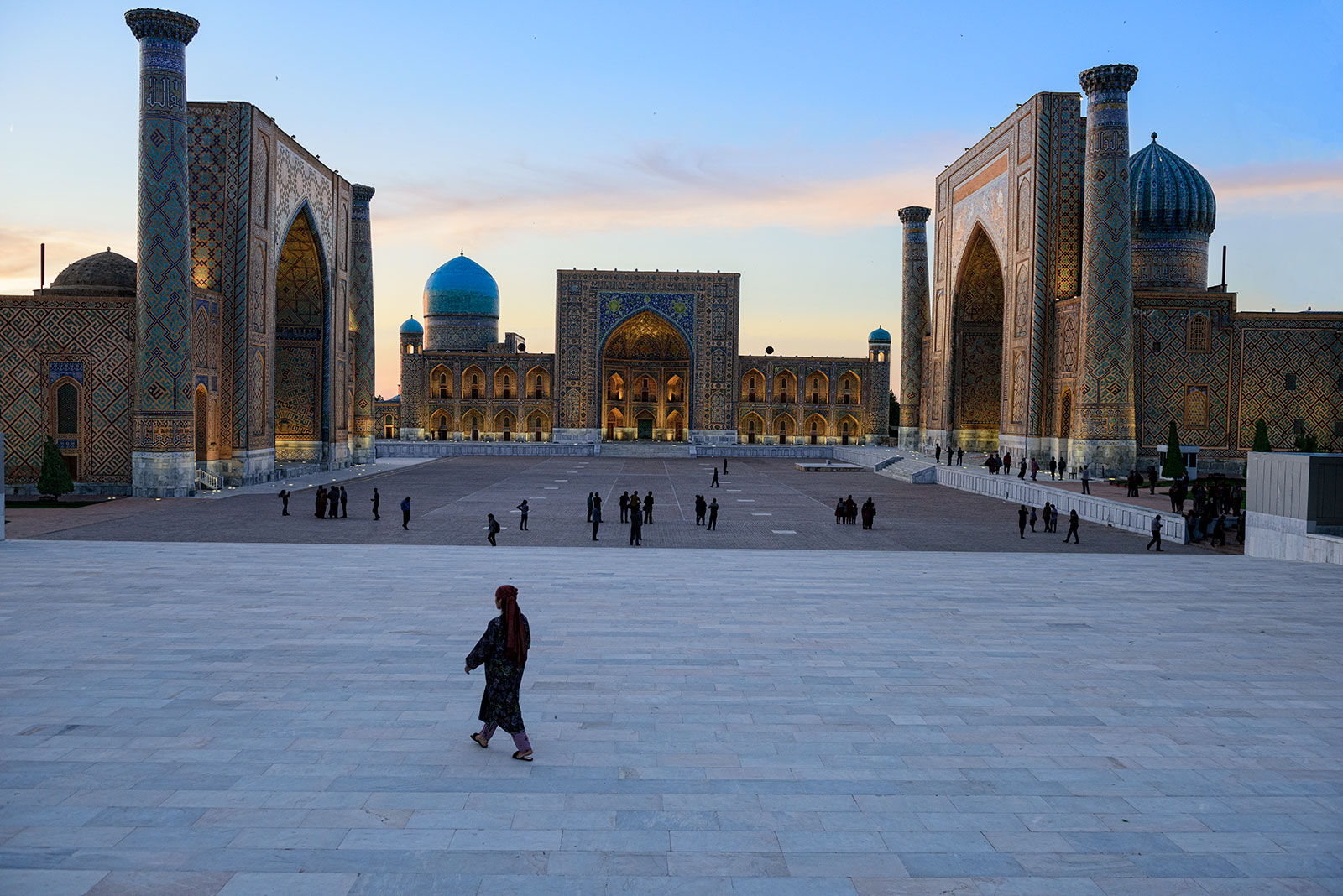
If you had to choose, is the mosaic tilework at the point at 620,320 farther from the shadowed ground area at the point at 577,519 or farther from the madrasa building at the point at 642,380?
the shadowed ground area at the point at 577,519

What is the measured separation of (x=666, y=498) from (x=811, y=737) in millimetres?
17957

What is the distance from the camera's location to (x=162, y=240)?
21.1m

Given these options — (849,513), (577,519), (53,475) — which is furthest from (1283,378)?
(53,475)

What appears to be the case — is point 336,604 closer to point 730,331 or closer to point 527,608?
point 527,608

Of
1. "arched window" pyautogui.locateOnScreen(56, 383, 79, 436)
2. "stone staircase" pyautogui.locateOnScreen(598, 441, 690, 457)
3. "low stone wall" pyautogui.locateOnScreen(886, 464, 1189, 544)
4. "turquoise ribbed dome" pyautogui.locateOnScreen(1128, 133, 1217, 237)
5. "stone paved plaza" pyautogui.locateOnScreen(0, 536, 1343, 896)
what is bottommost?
"stone paved plaza" pyautogui.locateOnScreen(0, 536, 1343, 896)

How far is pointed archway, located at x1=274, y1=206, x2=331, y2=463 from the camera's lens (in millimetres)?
30609

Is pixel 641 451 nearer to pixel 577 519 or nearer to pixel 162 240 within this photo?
pixel 162 240

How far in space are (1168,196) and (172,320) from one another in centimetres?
3284

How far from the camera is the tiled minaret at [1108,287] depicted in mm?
27234

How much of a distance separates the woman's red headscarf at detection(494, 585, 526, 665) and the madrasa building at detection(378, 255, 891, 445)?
4502 centimetres

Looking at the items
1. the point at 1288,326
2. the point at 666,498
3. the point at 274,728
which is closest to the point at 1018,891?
the point at 274,728

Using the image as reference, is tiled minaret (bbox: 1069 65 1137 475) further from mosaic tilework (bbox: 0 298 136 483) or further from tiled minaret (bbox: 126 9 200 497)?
mosaic tilework (bbox: 0 298 136 483)

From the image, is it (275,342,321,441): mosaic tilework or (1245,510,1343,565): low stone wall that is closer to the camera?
(1245,510,1343,565): low stone wall

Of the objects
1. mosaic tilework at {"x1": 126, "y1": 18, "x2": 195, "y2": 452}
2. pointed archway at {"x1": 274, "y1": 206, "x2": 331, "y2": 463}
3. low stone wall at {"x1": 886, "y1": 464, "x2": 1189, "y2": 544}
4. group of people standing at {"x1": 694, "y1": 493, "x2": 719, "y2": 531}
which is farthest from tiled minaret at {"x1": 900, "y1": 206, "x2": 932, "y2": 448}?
mosaic tilework at {"x1": 126, "y1": 18, "x2": 195, "y2": 452}
